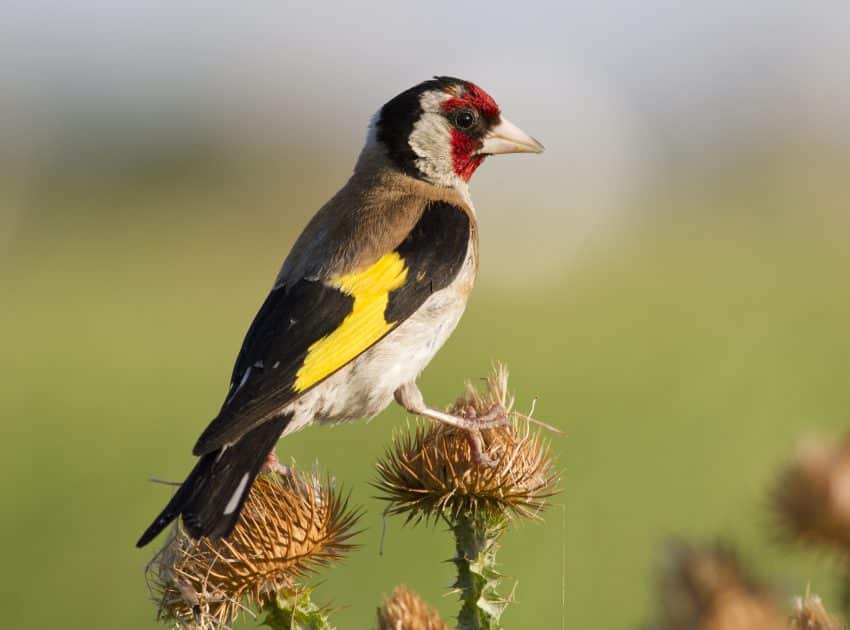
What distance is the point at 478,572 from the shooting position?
9.70 ft

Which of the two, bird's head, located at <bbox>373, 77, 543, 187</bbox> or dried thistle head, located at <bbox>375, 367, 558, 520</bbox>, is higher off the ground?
bird's head, located at <bbox>373, 77, 543, 187</bbox>

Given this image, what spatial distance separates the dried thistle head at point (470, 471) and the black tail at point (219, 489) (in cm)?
34

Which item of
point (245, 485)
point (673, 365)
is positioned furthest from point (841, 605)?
point (673, 365)

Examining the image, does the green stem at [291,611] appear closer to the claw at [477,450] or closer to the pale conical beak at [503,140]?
the claw at [477,450]

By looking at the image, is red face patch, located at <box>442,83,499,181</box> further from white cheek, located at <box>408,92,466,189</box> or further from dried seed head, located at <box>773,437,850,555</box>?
dried seed head, located at <box>773,437,850,555</box>

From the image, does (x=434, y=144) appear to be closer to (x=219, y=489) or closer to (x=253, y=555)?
(x=219, y=489)

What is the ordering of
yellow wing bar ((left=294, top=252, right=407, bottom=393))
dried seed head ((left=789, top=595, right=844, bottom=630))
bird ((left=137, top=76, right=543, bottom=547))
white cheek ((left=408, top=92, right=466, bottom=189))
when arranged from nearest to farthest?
dried seed head ((left=789, top=595, right=844, bottom=630)), bird ((left=137, top=76, right=543, bottom=547)), yellow wing bar ((left=294, top=252, right=407, bottom=393)), white cheek ((left=408, top=92, right=466, bottom=189))

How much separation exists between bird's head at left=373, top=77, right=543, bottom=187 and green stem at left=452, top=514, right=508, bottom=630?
187cm

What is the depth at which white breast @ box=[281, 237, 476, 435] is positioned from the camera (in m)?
3.90

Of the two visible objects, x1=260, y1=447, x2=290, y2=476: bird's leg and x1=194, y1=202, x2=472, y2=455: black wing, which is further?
x1=194, y1=202, x2=472, y2=455: black wing

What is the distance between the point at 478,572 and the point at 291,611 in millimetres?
424

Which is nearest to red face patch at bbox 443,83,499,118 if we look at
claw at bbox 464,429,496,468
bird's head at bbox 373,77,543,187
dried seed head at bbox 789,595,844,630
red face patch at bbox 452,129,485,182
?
bird's head at bbox 373,77,543,187

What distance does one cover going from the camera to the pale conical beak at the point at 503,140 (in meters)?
4.82

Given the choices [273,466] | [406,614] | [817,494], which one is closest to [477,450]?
[273,466]
